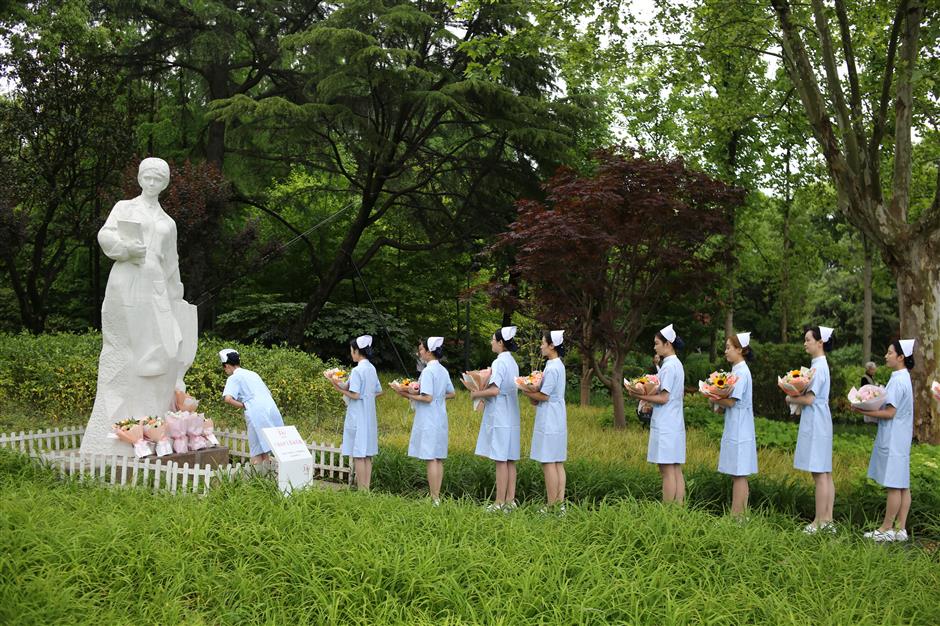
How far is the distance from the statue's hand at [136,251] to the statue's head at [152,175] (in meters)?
0.64

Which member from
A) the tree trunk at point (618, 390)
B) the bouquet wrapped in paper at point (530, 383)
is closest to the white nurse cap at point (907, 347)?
the bouquet wrapped in paper at point (530, 383)

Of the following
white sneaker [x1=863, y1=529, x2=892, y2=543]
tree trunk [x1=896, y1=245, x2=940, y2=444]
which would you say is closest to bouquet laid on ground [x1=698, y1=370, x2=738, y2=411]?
white sneaker [x1=863, y1=529, x2=892, y2=543]

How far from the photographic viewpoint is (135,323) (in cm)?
827

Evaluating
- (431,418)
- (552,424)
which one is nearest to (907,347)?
(552,424)

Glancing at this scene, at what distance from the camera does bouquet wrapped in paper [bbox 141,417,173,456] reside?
802 cm

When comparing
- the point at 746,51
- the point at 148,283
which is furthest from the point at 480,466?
the point at 746,51

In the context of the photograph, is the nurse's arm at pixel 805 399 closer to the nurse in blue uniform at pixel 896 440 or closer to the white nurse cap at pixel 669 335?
the nurse in blue uniform at pixel 896 440

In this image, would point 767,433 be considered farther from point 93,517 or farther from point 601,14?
point 93,517

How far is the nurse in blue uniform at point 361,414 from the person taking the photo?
27.3ft

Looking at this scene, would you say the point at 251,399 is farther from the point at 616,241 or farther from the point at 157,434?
the point at 616,241

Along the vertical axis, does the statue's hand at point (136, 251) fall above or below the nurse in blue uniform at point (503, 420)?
above

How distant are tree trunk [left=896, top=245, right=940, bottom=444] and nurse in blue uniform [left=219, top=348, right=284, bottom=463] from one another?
831 centimetres

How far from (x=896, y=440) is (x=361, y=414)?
500 cm

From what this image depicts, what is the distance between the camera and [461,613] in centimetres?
460
